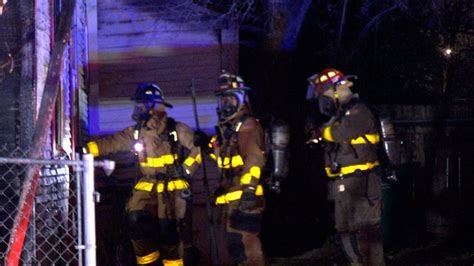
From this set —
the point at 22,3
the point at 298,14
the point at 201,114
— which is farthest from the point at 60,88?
the point at 298,14

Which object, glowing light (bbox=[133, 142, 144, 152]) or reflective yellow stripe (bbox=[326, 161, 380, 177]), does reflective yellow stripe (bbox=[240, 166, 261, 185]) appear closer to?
reflective yellow stripe (bbox=[326, 161, 380, 177])

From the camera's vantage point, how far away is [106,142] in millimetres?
6082

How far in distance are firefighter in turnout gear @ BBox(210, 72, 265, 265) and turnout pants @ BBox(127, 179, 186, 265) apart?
60cm

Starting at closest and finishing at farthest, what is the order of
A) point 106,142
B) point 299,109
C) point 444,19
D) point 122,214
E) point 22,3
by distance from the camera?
point 22,3
point 106,142
point 122,214
point 299,109
point 444,19

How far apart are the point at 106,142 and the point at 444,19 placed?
265 inches

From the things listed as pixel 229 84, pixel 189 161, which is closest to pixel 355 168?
pixel 229 84

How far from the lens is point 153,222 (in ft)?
20.1

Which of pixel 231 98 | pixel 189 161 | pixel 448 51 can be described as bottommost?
pixel 189 161

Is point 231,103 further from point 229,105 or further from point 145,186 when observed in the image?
point 145,186

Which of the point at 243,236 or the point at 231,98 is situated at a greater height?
the point at 231,98

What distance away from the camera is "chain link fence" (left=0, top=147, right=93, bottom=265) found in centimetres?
491

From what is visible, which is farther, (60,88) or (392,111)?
(392,111)

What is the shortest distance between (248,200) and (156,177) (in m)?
1.20

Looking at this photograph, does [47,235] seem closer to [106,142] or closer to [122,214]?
[106,142]
